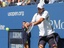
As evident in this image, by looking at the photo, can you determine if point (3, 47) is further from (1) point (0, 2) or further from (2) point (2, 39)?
Answer: (1) point (0, 2)

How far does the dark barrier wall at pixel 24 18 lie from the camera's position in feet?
31.4

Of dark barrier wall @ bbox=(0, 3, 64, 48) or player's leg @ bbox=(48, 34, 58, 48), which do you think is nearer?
player's leg @ bbox=(48, 34, 58, 48)

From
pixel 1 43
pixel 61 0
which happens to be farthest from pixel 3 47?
pixel 61 0

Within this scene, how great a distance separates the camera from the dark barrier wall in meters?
9.58

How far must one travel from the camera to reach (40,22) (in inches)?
327

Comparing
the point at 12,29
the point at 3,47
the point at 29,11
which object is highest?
the point at 29,11

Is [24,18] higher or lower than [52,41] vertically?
higher

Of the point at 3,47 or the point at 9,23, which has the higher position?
the point at 9,23

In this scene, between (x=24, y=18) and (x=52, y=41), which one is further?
(x=24, y=18)

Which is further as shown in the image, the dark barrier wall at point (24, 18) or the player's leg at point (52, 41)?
the dark barrier wall at point (24, 18)

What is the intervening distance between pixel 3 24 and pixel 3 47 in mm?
887

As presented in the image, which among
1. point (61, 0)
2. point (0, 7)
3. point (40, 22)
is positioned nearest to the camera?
point (40, 22)

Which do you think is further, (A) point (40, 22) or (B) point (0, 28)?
(B) point (0, 28)

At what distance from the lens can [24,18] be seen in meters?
11.0
